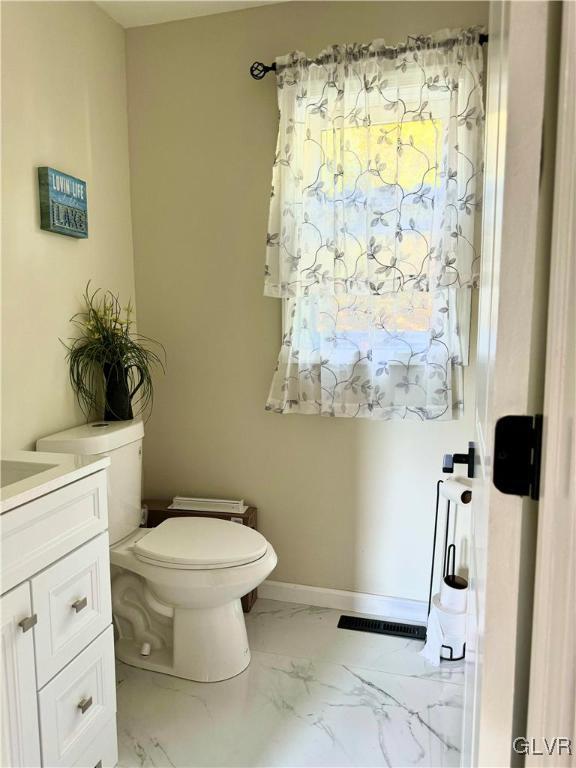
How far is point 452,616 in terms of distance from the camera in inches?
71.0

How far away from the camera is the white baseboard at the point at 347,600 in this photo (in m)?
2.09

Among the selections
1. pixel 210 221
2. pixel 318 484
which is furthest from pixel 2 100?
pixel 318 484

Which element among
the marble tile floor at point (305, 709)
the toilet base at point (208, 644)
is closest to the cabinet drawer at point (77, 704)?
the marble tile floor at point (305, 709)

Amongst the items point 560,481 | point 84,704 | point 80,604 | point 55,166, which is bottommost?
point 84,704

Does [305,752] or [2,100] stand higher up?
[2,100]

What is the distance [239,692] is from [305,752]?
31 centimetres

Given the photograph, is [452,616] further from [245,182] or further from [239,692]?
[245,182]

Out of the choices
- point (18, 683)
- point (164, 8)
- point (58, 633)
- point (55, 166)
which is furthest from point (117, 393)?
point (164, 8)

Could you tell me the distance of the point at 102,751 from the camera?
1344 mm

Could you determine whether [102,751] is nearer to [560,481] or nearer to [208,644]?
[208,644]

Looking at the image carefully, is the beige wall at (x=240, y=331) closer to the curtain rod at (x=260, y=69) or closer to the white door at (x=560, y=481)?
the curtain rod at (x=260, y=69)

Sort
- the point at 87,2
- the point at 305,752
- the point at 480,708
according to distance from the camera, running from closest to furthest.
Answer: the point at 480,708 → the point at 305,752 → the point at 87,2

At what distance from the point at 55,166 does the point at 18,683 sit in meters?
1.55

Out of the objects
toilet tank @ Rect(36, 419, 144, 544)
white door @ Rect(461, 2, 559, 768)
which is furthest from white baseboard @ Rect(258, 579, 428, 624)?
white door @ Rect(461, 2, 559, 768)
